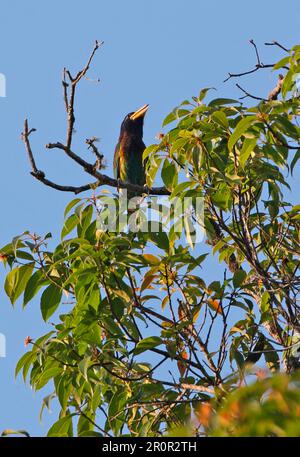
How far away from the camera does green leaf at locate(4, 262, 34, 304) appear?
307 cm

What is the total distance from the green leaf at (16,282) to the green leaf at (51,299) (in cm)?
8

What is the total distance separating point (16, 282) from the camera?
307 cm

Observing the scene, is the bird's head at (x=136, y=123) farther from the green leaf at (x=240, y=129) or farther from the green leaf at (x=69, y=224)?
the green leaf at (x=240, y=129)

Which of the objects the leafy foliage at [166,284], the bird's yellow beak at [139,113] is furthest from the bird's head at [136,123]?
the leafy foliage at [166,284]

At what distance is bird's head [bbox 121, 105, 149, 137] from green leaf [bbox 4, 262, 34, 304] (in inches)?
206

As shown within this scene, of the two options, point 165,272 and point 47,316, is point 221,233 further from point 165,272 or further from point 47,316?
point 47,316

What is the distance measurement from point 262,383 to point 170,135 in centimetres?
185

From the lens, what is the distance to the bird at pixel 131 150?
25.3 feet

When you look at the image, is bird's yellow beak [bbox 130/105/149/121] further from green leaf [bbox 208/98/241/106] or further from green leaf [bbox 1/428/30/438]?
green leaf [bbox 1/428/30/438]

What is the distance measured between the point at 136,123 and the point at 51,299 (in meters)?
5.31

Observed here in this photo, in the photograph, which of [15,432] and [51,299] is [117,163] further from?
[15,432]

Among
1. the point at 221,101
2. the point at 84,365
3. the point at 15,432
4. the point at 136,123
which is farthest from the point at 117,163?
the point at 15,432

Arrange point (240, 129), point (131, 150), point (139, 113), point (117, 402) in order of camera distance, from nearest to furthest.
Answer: point (240, 129) < point (117, 402) < point (131, 150) < point (139, 113)
